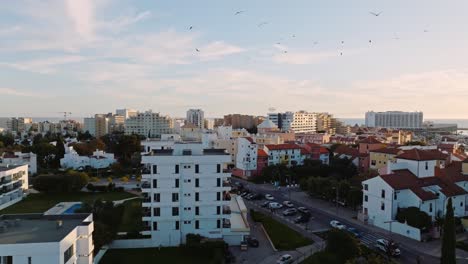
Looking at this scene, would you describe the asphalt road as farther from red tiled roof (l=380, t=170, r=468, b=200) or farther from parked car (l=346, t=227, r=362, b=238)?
red tiled roof (l=380, t=170, r=468, b=200)

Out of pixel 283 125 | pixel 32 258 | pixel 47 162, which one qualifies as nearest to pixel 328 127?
pixel 283 125

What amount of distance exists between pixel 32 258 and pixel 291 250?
14180 mm

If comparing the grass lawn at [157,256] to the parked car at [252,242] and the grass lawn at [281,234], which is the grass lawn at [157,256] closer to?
the parked car at [252,242]

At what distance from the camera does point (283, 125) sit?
118438 millimetres

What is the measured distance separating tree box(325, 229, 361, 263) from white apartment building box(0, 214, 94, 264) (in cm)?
1211

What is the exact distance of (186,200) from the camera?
25.2 m

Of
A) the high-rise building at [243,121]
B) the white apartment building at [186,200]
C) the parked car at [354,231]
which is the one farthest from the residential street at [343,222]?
the high-rise building at [243,121]

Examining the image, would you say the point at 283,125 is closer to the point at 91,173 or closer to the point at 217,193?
the point at 91,173

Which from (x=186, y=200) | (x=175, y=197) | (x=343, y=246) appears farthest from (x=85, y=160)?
(x=343, y=246)

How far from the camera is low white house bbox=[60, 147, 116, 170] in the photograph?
5741cm

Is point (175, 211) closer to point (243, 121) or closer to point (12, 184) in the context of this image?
point (12, 184)

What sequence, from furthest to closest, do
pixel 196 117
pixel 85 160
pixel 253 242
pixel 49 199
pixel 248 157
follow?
1. pixel 196 117
2. pixel 85 160
3. pixel 248 157
4. pixel 49 199
5. pixel 253 242

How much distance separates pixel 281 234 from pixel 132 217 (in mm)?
12293

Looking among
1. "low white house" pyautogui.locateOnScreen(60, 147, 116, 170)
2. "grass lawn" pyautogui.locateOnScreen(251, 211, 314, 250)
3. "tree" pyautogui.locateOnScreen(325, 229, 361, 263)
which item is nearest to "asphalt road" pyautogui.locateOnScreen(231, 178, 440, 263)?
"grass lawn" pyautogui.locateOnScreen(251, 211, 314, 250)
